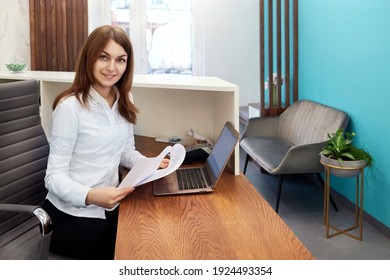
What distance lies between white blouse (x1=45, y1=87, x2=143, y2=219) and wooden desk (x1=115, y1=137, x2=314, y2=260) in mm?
159

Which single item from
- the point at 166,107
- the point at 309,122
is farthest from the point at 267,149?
the point at 166,107

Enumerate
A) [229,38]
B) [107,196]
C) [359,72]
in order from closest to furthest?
[107,196], [359,72], [229,38]

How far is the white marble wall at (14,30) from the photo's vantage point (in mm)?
3584

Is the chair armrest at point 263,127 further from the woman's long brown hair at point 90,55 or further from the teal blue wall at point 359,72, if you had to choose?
the woman's long brown hair at point 90,55

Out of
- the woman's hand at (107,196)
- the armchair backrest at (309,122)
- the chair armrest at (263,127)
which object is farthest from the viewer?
the chair armrest at (263,127)

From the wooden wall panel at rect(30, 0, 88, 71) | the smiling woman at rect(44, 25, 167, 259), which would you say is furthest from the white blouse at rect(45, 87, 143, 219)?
the wooden wall panel at rect(30, 0, 88, 71)

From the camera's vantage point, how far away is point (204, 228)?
1.33m

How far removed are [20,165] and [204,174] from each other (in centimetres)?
76

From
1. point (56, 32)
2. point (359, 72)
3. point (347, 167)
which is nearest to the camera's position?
point (347, 167)

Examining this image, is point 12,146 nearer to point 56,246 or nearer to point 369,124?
point 56,246

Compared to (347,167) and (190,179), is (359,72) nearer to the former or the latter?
(347,167)

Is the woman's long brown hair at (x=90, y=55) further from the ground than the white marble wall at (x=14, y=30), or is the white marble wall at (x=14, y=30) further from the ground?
the white marble wall at (x=14, y=30)

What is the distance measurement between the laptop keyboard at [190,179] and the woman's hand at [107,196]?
0.78 feet

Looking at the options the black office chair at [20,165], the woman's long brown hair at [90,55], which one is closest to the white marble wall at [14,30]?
the black office chair at [20,165]
